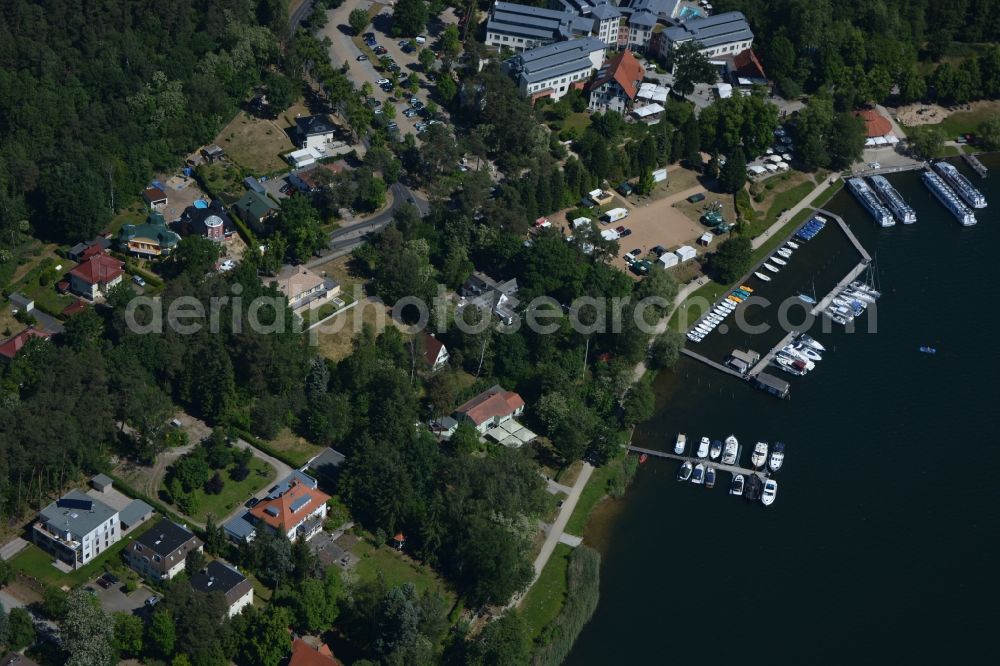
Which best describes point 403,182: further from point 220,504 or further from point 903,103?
point 903,103

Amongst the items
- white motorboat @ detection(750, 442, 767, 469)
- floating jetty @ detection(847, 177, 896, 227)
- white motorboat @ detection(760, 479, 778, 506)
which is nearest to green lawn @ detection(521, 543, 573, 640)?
white motorboat @ detection(760, 479, 778, 506)

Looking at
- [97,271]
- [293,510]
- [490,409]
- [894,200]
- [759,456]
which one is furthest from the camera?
[894,200]

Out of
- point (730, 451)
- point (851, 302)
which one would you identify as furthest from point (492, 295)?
point (851, 302)

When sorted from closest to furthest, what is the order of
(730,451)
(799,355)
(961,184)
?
(730,451) → (799,355) → (961,184)

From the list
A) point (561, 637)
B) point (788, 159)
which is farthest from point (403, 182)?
point (561, 637)

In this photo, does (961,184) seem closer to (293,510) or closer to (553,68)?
(553,68)

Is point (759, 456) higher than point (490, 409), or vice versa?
point (490, 409)
